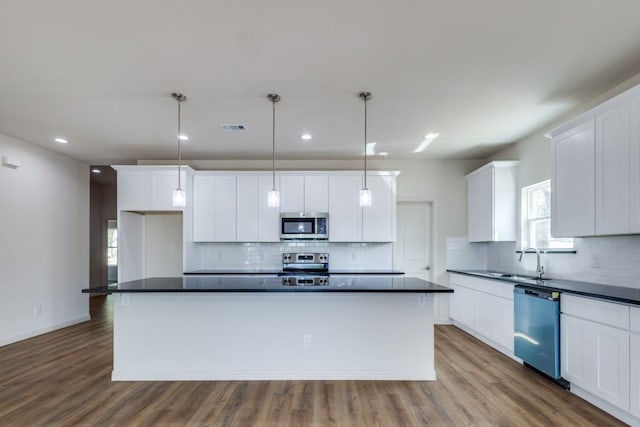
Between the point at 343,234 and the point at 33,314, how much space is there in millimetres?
4569

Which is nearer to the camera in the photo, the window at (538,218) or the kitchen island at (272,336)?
the kitchen island at (272,336)

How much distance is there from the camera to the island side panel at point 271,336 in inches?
128

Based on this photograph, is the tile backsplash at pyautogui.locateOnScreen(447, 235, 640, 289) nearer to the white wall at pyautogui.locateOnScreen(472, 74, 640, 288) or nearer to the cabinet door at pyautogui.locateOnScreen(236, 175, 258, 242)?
the white wall at pyautogui.locateOnScreen(472, 74, 640, 288)

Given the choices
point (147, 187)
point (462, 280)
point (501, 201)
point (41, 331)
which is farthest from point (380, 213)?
point (41, 331)

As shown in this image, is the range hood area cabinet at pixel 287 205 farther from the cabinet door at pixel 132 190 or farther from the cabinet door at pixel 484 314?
the cabinet door at pixel 484 314

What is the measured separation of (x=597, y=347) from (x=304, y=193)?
3.87m

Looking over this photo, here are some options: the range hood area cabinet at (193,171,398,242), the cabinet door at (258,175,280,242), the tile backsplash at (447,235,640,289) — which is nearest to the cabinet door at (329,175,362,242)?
the range hood area cabinet at (193,171,398,242)

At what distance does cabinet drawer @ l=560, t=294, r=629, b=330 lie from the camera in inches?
97.6

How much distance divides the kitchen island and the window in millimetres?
1994

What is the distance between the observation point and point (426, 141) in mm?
4688

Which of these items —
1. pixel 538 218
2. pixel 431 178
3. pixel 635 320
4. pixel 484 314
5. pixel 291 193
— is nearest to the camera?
pixel 635 320

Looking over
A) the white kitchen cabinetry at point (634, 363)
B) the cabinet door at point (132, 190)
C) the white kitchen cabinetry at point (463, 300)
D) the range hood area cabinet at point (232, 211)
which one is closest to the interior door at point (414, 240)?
the white kitchen cabinetry at point (463, 300)

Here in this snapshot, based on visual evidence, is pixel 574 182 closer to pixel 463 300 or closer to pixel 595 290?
pixel 595 290

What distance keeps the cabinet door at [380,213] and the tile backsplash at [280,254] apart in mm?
324
